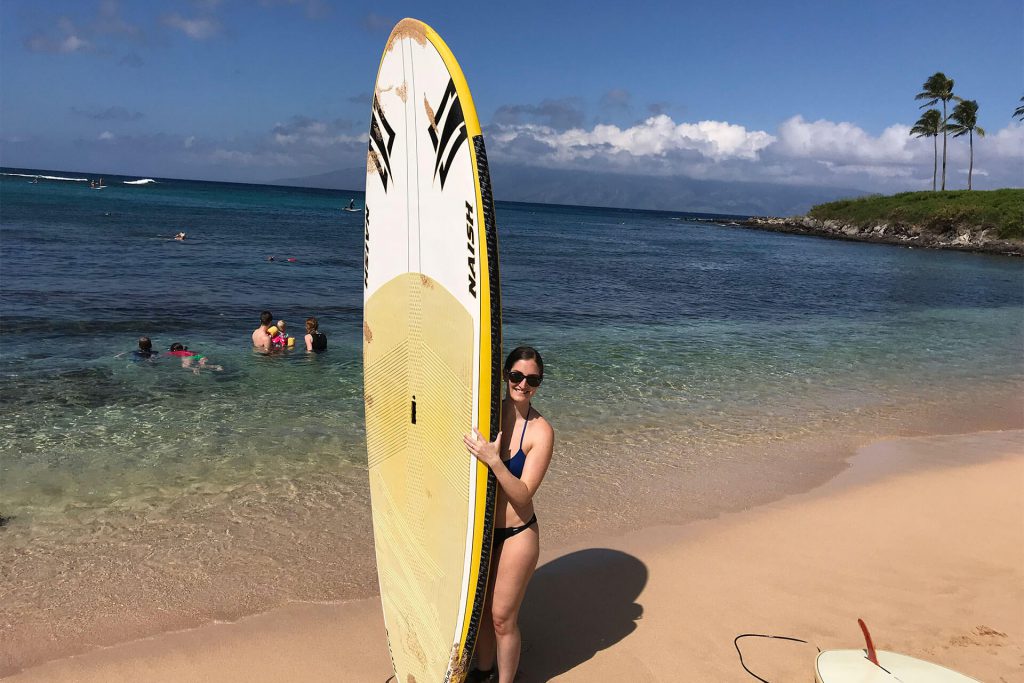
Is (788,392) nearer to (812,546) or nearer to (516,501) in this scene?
(812,546)

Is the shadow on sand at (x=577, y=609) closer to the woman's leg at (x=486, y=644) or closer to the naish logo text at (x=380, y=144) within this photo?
the woman's leg at (x=486, y=644)

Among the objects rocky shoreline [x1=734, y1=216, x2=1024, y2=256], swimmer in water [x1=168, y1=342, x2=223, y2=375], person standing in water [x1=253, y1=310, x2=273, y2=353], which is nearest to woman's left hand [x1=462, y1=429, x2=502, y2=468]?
swimmer in water [x1=168, y1=342, x2=223, y2=375]

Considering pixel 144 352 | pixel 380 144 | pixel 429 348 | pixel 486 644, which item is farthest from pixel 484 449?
pixel 144 352

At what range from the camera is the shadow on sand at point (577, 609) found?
401 cm

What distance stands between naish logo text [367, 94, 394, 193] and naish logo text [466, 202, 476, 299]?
2.97 ft

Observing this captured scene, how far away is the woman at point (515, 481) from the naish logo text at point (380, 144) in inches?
50.7

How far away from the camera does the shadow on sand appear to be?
13.2 feet

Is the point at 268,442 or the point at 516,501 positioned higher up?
the point at 516,501

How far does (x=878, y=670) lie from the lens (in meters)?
3.56

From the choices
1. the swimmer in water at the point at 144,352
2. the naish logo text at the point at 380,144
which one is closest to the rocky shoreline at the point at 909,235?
the swimmer in water at the point at 144,352

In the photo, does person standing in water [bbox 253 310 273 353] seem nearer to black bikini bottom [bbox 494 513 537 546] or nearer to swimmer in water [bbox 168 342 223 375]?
swimmer in water [bbox 168 342 223 375]

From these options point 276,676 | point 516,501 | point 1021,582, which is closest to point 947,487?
point 1021,582

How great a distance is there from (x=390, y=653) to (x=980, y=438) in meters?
8.05

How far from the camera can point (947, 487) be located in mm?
6797
